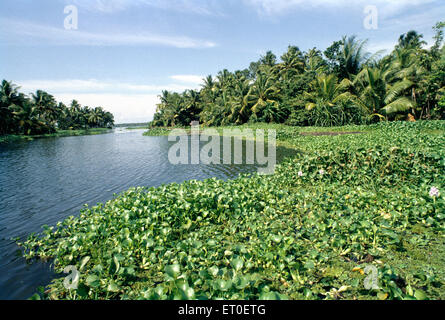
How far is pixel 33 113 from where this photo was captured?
4594cm

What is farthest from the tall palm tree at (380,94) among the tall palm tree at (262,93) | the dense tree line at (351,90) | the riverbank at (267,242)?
the riverbank at (267,242)

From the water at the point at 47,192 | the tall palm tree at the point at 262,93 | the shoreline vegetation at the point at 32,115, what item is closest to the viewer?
the water at the point at 47,192

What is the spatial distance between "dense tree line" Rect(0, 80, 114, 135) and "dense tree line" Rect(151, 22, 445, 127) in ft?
118

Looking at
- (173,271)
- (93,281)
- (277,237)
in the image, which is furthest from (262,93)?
(93,281)

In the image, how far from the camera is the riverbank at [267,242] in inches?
106

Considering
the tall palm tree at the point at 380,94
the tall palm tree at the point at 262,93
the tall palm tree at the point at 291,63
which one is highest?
the tall palm tree at the point at 291,63

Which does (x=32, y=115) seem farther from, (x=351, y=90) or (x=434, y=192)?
(x=434, y=192)

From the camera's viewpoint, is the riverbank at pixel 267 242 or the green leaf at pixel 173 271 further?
the riverbank at pixel 267 242

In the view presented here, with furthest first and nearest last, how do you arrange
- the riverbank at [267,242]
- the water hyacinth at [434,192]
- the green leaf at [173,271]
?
1. the water hyacinth at [434,192]
2. the riverbank at [267,242]
3. the green leaf at [173,271]

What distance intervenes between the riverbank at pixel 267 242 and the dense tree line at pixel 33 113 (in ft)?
154

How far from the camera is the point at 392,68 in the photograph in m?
22.1

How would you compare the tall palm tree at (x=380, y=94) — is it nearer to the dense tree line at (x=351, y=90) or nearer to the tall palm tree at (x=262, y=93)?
the dense tree line at (x=351, y=90)

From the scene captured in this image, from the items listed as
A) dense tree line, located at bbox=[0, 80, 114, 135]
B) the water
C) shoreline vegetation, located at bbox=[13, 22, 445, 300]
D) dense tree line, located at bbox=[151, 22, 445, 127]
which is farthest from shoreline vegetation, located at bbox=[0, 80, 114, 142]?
shoreline vegetation, located at bbox=[13, 22, 445, 300]

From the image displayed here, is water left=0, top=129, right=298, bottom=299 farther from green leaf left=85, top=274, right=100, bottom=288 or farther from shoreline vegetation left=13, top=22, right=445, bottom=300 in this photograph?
green leaf left=85, top=274, right=100, bottom=288
